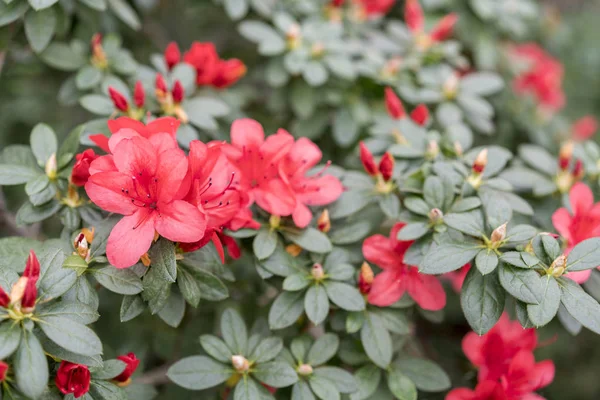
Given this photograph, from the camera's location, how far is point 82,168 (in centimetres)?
118

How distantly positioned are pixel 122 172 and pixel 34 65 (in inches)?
38.4

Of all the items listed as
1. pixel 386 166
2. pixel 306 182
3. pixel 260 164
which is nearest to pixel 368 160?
pixel 386 166

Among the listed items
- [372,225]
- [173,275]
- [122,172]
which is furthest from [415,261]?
[122,172]

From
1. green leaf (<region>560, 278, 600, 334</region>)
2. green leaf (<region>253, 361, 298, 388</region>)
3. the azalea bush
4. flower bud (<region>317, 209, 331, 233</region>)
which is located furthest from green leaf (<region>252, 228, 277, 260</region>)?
green leaf (<region>560, 278, 600, 334</region>)

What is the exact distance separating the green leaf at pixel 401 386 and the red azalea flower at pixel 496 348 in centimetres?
20

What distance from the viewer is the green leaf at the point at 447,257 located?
1135 mm

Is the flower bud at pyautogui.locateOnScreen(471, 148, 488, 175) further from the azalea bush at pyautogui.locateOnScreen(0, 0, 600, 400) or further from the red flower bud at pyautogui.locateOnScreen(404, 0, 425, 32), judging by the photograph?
the red flower bud at pyautogui.locateOnScreen(404, 0, 425, 32)

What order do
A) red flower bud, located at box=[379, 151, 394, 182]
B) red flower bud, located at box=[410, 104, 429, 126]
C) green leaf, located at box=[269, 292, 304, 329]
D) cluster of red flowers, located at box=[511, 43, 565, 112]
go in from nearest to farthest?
1. green leaf, located at box=[269, 292, 304, 329]
2. red flower bud, located at box=[379, 151, 394, 182]
3. red flower bud, located at box=[410, 104, 429, 126]
4. cluster of red flowers, located at box=[511, 43, 565, 112]

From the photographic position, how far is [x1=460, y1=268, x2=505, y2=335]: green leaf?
1145 millimetres

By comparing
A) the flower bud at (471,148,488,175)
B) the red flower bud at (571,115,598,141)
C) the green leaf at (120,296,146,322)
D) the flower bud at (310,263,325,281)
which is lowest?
the red flower bud at (571,115,598,141)

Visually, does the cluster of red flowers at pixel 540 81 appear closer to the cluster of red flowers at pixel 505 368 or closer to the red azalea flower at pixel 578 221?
the red azalea flower at pixel 578 221

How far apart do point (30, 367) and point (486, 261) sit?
0.81m

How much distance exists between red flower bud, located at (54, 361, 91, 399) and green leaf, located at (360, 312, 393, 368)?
21.9 inches

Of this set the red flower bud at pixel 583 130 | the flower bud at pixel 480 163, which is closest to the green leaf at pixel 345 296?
the flower bud at pixel 480 163
